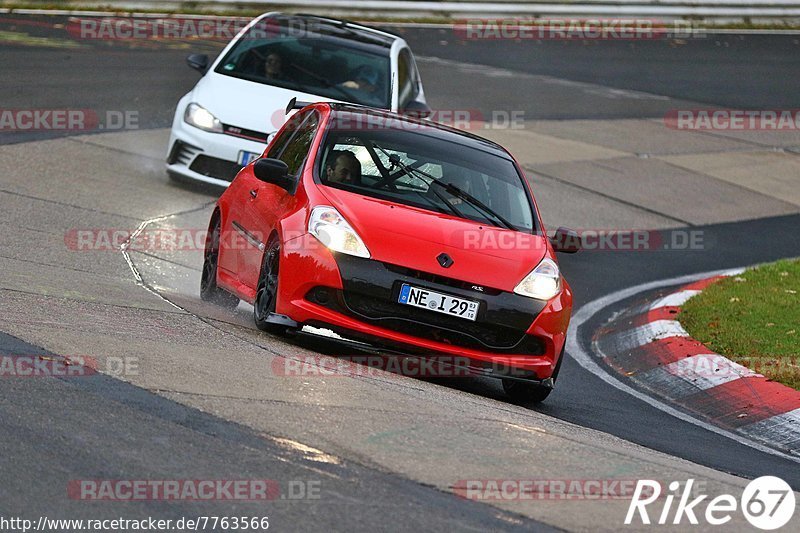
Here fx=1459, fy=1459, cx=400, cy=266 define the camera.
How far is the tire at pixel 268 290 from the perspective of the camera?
27.4ft

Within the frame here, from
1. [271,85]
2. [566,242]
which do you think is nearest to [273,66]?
[271,85]

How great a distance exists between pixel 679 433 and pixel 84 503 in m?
4.20

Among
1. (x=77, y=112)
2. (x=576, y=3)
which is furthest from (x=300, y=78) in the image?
(x=576, y=3)

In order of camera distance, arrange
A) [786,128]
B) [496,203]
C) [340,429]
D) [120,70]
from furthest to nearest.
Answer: [786,128] < [120,70] < [496,203] < [340,429]

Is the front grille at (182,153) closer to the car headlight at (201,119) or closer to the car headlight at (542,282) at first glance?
the car headlight at (201,119)

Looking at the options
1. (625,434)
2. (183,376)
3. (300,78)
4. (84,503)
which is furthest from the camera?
(300,78)

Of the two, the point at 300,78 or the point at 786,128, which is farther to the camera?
the point at 786,128

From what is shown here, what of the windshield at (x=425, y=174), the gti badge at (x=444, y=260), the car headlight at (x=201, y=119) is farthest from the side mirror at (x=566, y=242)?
the car headlight at (x=201, y=119)

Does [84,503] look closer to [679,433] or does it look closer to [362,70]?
[679,433]

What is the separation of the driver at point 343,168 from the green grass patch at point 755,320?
3.08 metres

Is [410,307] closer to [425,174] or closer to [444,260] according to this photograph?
[444,260]

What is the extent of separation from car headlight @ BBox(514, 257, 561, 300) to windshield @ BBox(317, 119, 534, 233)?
51 cm

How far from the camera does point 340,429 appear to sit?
629 centimetres

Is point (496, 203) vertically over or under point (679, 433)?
over
